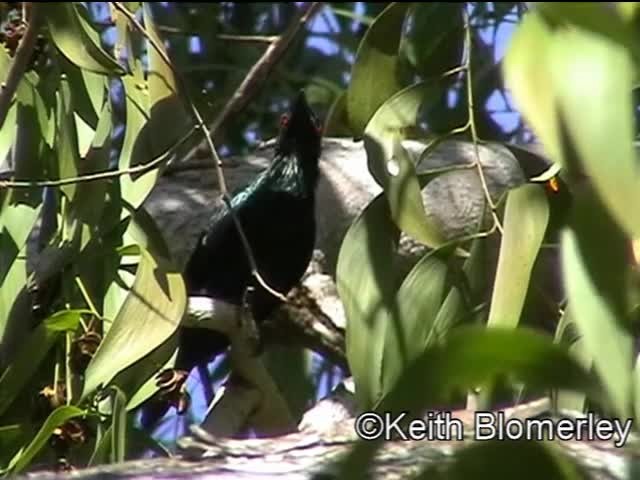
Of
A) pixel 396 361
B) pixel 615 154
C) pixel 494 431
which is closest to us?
pixel 615 154

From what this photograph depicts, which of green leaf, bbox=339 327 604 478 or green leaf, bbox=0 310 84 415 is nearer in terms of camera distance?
green leaf, bbox=339 327 604 478

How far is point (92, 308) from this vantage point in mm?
1622

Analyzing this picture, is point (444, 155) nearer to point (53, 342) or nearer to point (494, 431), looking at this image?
point (53, 342)

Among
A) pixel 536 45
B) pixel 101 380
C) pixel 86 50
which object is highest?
pixel 536 45

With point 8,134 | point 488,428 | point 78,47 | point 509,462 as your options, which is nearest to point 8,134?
point 8,134

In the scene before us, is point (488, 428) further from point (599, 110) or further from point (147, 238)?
point (147, 238)

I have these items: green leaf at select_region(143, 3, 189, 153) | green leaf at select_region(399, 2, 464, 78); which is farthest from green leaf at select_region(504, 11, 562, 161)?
green leaf at select_region(399, 2, 464, 78)

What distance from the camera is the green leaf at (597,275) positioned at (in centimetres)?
80

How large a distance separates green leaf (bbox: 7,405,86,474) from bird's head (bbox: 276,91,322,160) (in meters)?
0.79

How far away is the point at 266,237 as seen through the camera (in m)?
2.31

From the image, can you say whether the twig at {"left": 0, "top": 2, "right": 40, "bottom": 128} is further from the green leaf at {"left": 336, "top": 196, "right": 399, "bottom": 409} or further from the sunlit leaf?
the sunlit leaf

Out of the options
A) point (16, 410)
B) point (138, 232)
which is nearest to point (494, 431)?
point (138, 232)

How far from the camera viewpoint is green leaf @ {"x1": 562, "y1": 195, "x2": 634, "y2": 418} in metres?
0.80

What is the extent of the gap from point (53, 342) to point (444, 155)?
57cm
